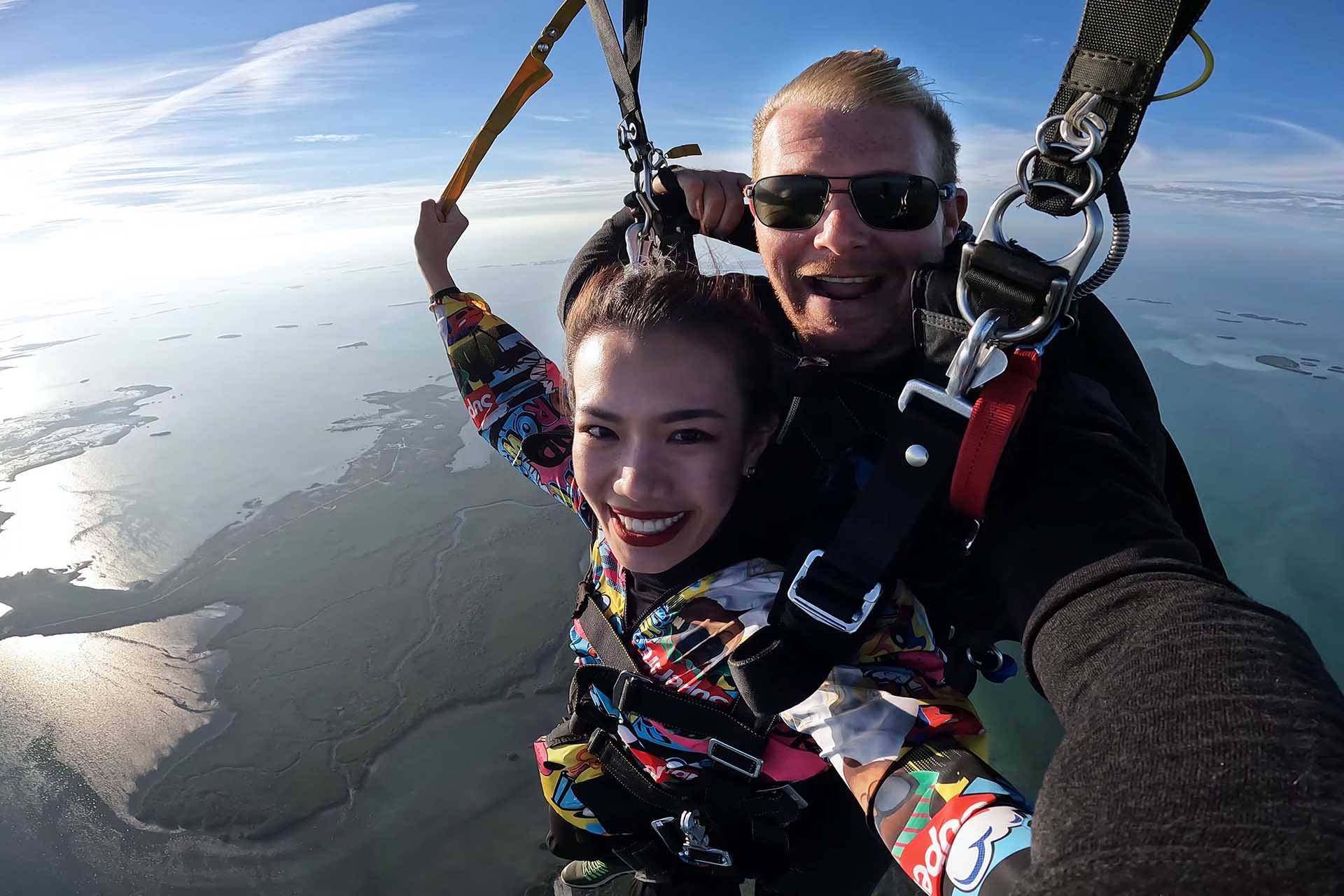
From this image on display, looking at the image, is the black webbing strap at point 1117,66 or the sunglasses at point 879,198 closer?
the black webbing strap at point 1117,66

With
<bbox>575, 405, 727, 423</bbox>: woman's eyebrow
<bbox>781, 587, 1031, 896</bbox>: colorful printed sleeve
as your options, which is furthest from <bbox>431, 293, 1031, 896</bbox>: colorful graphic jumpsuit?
<bbox>575, 405, 727, 423</bbox>: woman's eyebrow

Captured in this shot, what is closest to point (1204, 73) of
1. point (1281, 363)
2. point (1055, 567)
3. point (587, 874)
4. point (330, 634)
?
point (1055, 567)

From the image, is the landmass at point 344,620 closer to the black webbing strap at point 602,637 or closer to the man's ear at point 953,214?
the black webbing strap at point 602,637

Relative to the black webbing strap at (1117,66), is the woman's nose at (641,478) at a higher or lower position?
lower

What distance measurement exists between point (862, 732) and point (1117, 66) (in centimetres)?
104

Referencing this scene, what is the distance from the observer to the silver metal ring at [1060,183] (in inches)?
28.3

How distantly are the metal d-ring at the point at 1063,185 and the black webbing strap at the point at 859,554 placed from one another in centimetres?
31

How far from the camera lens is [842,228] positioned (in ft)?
4.09

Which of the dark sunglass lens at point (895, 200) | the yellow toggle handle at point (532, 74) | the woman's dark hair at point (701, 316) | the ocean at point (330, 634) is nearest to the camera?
the dark sunglass lens at point (895, 200)

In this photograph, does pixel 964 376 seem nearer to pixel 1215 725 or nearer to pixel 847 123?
pixel 1215 725

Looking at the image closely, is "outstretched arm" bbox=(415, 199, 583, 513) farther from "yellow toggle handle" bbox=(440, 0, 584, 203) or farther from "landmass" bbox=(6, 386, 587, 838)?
"landmass" bbox=(6, 386, 587, 838)

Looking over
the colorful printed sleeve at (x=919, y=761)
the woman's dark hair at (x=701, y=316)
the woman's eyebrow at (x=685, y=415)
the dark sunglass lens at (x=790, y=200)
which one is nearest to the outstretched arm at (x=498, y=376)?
the woman's dark hair at (x=701, y=316)

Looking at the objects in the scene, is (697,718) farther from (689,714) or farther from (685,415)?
(685,415)

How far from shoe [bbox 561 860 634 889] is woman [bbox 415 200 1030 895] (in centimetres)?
54
